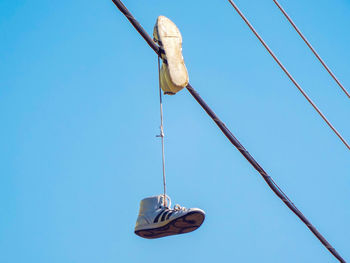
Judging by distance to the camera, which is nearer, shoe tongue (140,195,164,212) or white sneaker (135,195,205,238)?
white sneaker (135,195,205,238)

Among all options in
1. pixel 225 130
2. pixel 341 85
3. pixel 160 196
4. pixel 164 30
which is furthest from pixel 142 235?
pixel 341 85

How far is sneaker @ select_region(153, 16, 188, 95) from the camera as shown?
Answer: 4723mm

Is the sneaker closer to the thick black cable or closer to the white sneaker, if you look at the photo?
the thick black cable

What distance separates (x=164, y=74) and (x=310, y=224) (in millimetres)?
1648

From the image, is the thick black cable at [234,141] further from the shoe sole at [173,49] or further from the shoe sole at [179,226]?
the shoe sole at [179,226]

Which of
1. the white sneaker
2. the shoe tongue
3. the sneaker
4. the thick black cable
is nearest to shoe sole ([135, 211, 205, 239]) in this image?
the white sneaker

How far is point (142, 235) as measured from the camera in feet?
17.1

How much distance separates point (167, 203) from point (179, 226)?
1.14ft

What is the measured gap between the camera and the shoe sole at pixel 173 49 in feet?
15.5

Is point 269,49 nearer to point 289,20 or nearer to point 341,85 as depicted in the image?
point 289,20

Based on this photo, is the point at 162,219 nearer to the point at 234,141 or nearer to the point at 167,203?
the point at 167,203

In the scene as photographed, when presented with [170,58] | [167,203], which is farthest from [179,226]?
[170,58]

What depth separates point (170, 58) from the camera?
4816 mm

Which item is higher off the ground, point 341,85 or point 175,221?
point 341,85
